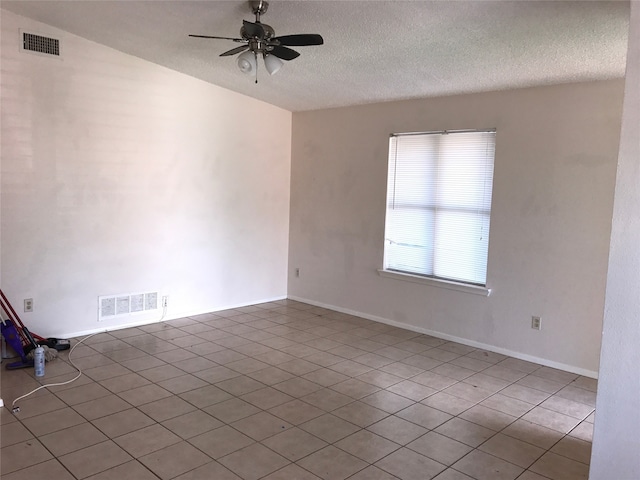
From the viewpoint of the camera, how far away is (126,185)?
4.74 metres

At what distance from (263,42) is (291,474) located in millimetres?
2561

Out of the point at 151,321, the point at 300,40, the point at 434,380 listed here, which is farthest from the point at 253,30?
the point at 151,321

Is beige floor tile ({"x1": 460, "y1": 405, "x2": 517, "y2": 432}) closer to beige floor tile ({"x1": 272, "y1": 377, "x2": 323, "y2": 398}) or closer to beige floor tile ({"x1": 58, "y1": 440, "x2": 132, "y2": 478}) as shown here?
beige floor tile ({"x1": 272, "y1": 377, "x2": 323, "y2": 398})

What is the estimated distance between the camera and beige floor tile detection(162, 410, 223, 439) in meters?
2.88

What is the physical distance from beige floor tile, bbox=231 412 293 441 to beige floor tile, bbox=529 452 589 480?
1437mm

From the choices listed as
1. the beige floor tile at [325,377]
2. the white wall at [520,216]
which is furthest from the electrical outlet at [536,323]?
the beige floor tile at [325,377]

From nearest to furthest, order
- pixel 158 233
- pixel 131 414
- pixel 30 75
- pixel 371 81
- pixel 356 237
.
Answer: pixel 131 414, pixel 30 75, pixel 371 81, pixel 158 233, pixel 356 237

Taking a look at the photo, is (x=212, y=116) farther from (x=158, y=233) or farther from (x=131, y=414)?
(x=131, y=414)

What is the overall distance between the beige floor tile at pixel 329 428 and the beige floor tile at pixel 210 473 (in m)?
0.61

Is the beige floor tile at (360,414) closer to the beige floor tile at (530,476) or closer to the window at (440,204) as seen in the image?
the beige floor tile at (530,476)

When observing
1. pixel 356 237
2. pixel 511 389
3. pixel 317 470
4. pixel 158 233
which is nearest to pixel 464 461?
pixel 317 470

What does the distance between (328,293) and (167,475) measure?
12.1ft

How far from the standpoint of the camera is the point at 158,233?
505cm

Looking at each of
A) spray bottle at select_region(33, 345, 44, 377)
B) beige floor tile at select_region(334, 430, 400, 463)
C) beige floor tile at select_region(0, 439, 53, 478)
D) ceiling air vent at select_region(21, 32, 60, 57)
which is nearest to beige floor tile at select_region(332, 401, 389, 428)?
beige floor tile at select_region(334, 430, 400, 463)
